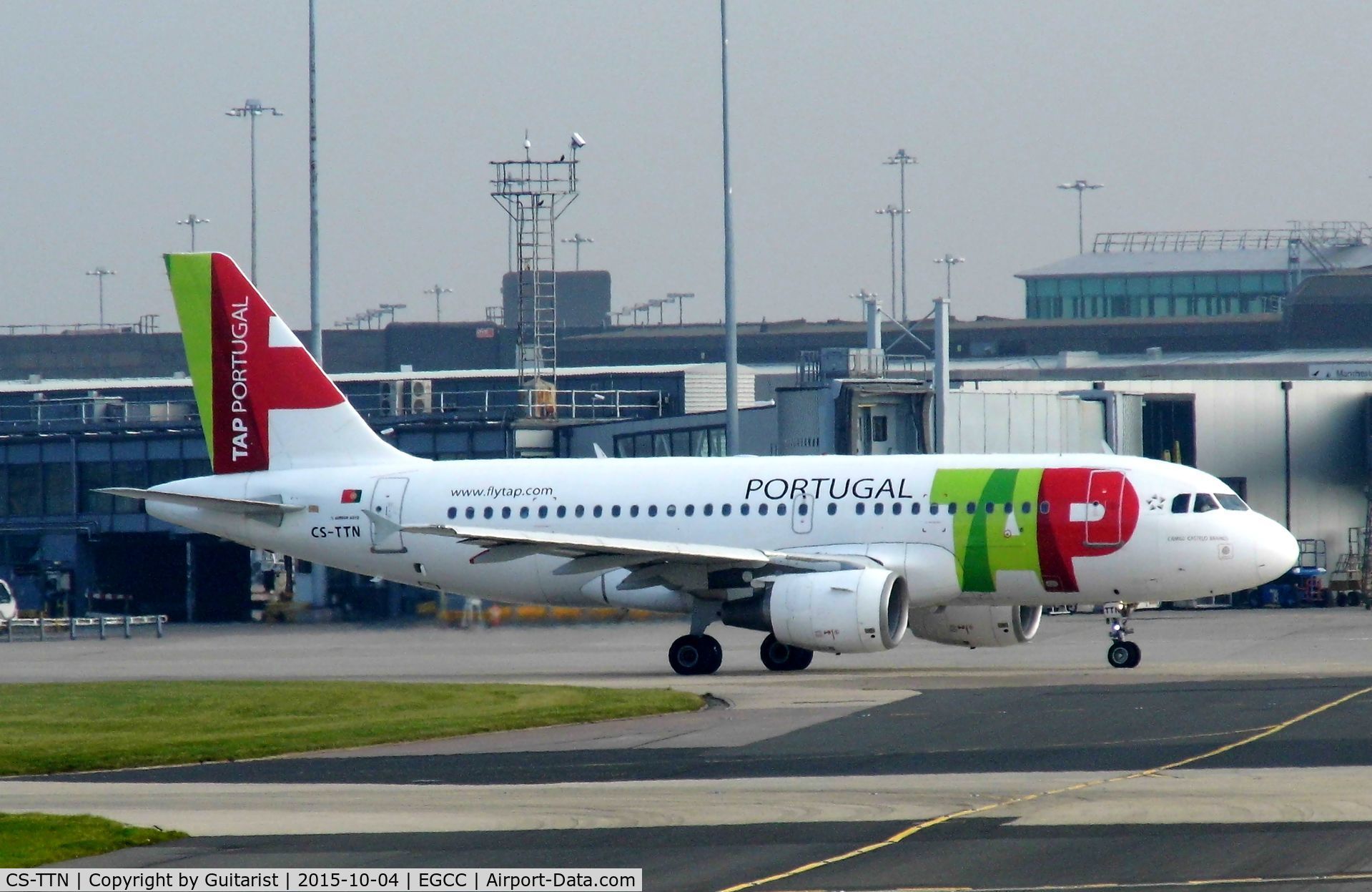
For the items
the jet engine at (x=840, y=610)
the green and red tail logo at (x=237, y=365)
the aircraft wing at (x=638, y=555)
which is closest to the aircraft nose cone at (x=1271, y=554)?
the jet engine at (x=840, y=610)

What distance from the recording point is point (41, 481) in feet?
191

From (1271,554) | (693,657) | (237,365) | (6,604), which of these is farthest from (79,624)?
(1271,554)

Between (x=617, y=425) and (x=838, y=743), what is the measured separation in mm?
34264

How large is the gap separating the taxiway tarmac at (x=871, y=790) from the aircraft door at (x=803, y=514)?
8.51 ft

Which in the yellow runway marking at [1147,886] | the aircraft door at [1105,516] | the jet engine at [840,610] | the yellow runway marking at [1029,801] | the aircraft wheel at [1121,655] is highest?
the aircraft door at [1105,516]

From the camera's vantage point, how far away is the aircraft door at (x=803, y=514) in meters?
34.8

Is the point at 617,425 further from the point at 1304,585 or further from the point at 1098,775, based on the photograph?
the point at 1098,775

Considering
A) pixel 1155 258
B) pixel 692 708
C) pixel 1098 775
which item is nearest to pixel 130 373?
pixel 1155 258

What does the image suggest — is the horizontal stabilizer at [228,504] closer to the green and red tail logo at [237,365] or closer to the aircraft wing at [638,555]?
the green and red tail logo at [237,365]

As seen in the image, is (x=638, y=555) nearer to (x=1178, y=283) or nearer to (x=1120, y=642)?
(x=1120, y=642)

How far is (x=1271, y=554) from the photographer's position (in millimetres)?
33000

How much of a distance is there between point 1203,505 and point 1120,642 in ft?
8.99

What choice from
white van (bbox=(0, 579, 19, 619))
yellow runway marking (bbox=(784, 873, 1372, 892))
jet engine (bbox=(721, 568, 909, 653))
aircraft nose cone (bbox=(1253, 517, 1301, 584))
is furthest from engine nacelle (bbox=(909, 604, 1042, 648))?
white van (bbox=(0, 579, 19, 619))

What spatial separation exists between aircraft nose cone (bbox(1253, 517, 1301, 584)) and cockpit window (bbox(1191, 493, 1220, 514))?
0.86m
